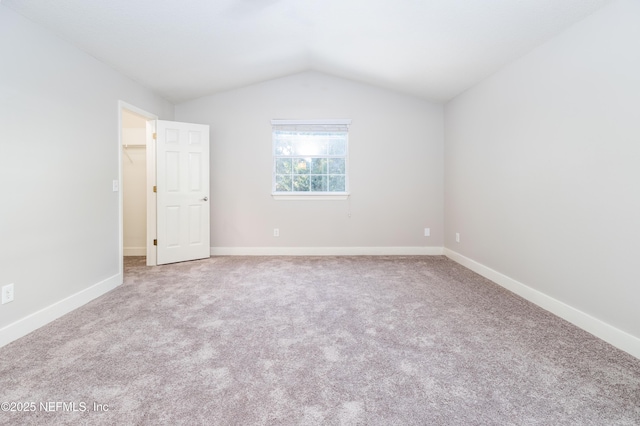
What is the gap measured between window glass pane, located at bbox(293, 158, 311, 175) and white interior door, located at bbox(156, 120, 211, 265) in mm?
1338

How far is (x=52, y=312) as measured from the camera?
2.30 metres

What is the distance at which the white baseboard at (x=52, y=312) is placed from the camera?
197 cm

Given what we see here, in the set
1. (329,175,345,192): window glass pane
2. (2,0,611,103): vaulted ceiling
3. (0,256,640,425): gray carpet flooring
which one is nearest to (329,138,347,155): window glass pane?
(329,175,345,192): window glass pane

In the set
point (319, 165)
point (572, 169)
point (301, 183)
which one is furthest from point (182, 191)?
point (572, 169)

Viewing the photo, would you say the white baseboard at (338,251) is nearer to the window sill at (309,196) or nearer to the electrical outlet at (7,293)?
the window sill at (309,196)

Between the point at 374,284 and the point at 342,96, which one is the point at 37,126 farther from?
the point at 342,96

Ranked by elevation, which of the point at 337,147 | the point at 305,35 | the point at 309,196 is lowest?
the point at 309,196

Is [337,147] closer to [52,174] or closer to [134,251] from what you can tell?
[52,174]

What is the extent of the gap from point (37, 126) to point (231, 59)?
2.09m

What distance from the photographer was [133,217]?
454 cm

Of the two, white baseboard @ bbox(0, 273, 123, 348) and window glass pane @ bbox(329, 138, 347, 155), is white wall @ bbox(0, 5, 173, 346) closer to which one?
white baseboard @ bbox(0, 273, 123, 348)

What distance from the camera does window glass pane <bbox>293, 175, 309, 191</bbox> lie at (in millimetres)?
4656

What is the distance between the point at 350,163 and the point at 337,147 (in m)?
0.34

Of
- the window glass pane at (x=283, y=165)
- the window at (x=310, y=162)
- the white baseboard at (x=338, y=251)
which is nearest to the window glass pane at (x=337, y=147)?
the window at (x=310, y=162)
